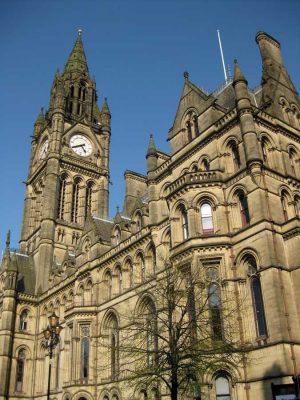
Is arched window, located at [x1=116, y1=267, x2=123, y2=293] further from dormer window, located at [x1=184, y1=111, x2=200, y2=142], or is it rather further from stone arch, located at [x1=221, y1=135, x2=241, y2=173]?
stone arch, located at [x1=221, y1=135, x2=241, y2=173]

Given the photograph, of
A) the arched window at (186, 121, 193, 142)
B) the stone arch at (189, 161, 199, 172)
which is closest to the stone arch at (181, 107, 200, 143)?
the arched window at (186, 121, 193, 142)

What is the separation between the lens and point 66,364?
1623 inches

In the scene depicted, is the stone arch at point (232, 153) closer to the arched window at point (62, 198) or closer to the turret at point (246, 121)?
the turret at point (246, 121)

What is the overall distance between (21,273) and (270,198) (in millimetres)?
37549

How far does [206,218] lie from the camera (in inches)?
1147

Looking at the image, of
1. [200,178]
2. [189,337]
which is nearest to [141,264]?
[200,178]

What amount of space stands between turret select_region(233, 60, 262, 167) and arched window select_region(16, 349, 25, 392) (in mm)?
34731

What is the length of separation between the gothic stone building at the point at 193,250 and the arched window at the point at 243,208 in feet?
0.23

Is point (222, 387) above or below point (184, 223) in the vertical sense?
below

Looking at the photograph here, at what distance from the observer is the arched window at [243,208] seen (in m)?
27.9

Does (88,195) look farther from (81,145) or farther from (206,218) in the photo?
(206,218)

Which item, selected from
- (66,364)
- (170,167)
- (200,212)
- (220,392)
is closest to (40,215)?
(66,364)

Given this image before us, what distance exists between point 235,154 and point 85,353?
20.6 meters

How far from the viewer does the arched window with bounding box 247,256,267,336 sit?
24.7 meters
